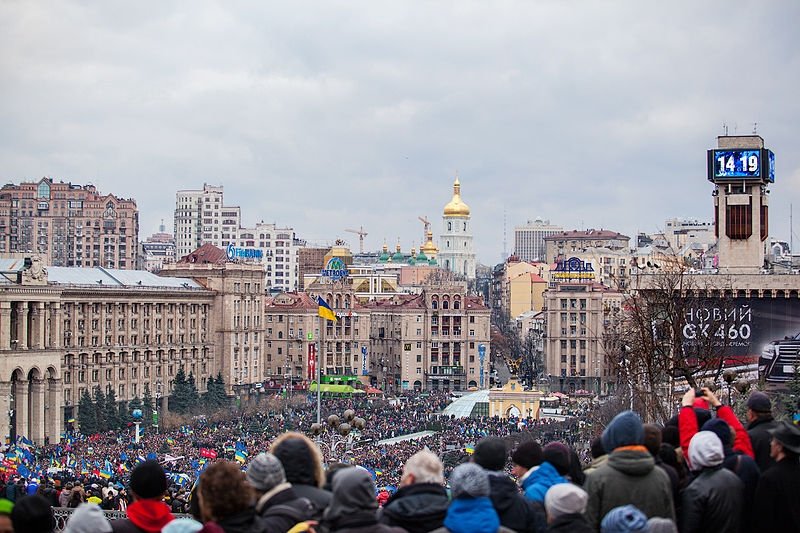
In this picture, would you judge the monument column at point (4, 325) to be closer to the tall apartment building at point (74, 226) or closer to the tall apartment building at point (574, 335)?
the tall apartment building at point (574, 335)

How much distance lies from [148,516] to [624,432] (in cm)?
379

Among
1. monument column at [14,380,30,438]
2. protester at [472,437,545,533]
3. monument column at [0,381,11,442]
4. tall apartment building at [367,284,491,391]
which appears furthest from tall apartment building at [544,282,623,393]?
protester at [472,437,545,533]

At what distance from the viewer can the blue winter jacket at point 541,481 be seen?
12281mm

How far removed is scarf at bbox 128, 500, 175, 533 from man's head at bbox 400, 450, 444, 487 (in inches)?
72.4

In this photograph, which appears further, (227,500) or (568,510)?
(568,510)

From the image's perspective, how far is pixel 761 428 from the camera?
14.5 metres

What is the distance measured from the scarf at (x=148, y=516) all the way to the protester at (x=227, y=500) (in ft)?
2.49

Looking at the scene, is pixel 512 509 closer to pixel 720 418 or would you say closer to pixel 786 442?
pixel 786 442

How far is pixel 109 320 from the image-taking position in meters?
94.2

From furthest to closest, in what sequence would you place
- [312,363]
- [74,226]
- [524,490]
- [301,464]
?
[74,226] < [312,363] < [524,490] < [301,464]

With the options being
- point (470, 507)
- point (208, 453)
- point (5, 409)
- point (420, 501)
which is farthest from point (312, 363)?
point (470, 507)

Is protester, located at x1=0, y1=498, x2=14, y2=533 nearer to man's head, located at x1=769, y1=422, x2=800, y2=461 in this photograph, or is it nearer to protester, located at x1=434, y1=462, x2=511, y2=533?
protester, located at x1=434, y1=462, x2=511, y2=533

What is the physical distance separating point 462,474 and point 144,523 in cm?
245

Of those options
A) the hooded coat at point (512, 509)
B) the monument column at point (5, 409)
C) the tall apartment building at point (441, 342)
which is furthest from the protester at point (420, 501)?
the tall apartment building at point (441, 342)
